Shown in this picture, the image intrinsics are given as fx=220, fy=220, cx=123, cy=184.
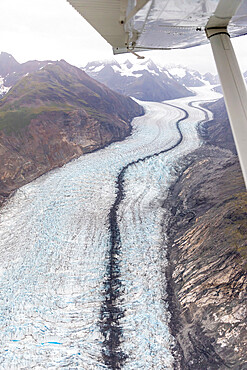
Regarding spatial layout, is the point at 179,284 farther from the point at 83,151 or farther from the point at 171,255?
the point at 83,151

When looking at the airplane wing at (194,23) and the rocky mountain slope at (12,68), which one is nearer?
the airplane wing at (194,23)

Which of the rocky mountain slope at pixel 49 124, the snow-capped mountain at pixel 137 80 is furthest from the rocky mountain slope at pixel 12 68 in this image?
the snow-capped mountain at pixel 137 80

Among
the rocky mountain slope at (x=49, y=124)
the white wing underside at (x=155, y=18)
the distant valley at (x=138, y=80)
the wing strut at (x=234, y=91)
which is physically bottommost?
the wing strut at (x=234, y=91)

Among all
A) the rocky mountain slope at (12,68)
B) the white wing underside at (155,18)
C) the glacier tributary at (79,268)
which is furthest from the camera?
the rocky mountain slope at (12,68)

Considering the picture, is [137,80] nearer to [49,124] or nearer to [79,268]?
[49,124]

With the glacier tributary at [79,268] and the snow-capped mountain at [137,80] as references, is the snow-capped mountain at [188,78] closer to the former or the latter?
the snow-capped mountain at [137,80]

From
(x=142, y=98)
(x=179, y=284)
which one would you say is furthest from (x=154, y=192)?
(x=142, y=98)
